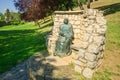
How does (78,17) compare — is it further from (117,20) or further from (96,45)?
(117,20)

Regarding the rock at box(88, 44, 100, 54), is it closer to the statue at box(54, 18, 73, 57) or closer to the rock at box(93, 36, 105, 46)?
the rock at box(93, 36, 105, 46)

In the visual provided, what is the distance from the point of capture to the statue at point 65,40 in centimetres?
1046

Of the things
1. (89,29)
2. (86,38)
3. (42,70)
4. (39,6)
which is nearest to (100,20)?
(89,29)

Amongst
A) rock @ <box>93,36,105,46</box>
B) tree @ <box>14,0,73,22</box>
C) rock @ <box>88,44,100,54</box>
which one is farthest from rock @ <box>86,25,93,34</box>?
tree @ <box>14,0,73,22</box>

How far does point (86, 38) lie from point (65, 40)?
1.05m

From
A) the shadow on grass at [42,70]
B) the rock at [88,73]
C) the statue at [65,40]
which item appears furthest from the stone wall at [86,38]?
the shadow on grass at [42,70]

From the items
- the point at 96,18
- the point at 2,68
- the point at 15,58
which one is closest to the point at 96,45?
the point at 96,18

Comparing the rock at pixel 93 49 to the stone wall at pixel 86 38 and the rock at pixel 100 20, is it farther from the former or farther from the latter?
the rock at pixel 100 20

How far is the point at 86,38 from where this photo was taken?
1018cm

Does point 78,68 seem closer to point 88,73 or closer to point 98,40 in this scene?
point 88,73

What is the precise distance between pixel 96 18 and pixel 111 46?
5.53ft

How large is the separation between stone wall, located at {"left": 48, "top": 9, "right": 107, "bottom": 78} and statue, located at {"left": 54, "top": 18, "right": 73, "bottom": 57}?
1.31 feet

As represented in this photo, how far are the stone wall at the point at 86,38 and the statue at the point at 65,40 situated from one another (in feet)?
1.31

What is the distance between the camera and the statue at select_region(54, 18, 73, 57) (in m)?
10.5
